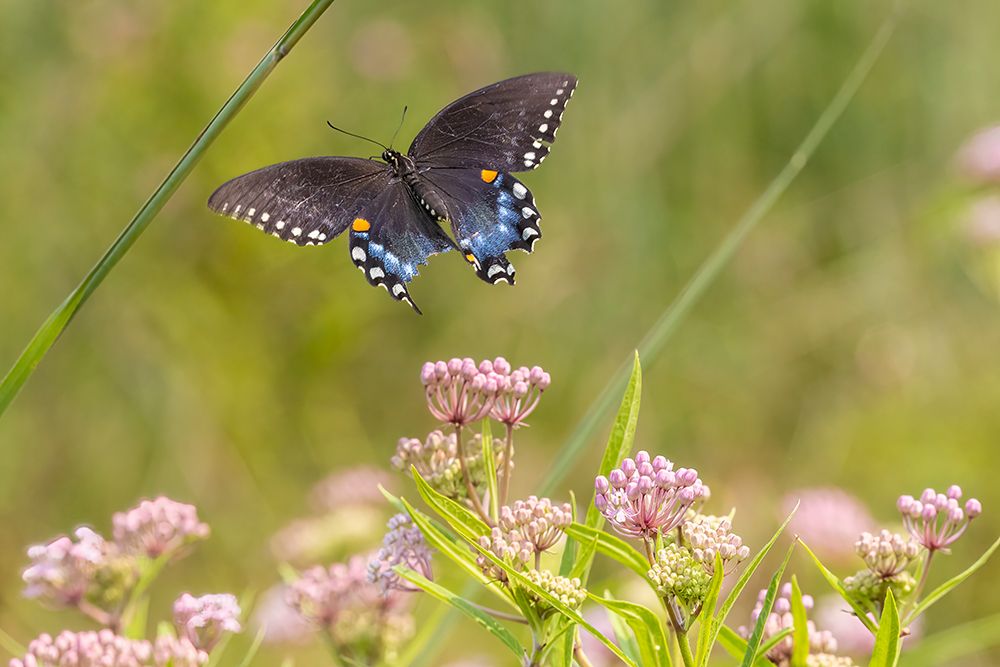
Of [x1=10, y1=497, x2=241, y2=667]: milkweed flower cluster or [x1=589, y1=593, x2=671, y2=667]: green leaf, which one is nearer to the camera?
[x1=589, y1=593, x2=671, y2=667]: green leaf

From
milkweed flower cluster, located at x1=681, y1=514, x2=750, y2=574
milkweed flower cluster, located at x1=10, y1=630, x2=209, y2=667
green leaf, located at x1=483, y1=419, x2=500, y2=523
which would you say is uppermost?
green leaf, located at x1=483, y1=419, x2=500, y2=523

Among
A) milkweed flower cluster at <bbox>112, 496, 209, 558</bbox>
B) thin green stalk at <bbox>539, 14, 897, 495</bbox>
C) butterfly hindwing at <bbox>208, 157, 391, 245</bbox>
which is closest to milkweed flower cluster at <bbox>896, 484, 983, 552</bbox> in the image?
thin green stalk at <bbox>539, 14, 897, 495</bbox>

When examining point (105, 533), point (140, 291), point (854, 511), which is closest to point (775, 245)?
point (854, 511)

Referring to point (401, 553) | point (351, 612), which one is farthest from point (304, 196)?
point (401, 553)

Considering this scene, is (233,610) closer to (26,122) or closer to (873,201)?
(26,122)

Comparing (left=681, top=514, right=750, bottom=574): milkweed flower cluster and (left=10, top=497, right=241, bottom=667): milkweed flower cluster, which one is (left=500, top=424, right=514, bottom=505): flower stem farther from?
(left=10, top=497, right=241, bottom=667): milkweed flower cluster

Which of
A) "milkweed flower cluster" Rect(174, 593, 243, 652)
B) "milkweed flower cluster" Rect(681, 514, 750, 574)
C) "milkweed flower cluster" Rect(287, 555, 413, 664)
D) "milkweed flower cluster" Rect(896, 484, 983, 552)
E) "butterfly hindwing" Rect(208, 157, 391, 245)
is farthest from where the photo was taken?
"butterfly hindwing" Rect(208, 157, 391, 245)

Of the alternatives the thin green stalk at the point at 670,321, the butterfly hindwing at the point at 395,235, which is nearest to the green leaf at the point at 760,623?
the thin green stalk at the point at 670,321
